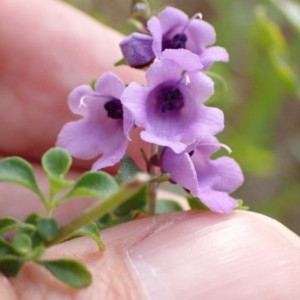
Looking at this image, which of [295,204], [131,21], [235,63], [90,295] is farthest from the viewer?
[235,63]

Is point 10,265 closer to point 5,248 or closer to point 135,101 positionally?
point 5,248

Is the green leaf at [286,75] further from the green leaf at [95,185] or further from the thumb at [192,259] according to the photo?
the green leaf at [95,185]

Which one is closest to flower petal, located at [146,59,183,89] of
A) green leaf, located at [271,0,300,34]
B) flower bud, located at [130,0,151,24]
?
flower bud, located at [130,0,151,24]

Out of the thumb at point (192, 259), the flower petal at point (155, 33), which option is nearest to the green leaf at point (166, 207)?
the thumb at point (192, 259)

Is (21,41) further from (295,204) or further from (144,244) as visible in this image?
(295,204)

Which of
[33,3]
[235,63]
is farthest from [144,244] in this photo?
[235,63]

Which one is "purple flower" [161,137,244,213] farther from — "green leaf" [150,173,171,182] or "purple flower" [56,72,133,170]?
"purple flower" [56,72,133,170]

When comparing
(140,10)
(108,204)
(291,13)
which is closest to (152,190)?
(140,10)
